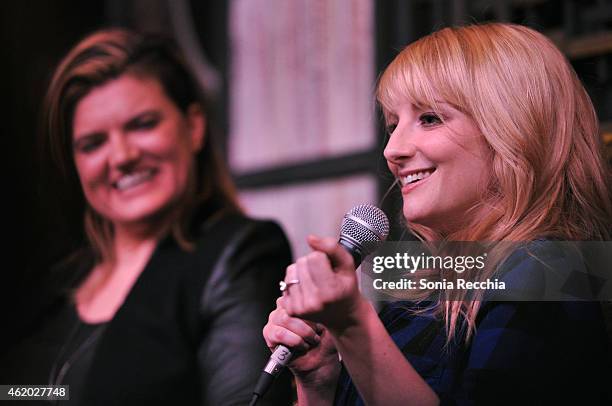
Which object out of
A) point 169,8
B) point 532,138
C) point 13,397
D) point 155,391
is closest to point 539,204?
point 532,138

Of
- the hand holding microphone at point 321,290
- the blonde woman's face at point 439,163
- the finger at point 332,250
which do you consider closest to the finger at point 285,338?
the hand holding microphone at point 321,290

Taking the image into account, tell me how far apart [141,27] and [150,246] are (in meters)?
1.15

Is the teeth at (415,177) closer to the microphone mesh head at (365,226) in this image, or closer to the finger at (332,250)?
the microphone mesh head at (365,226)

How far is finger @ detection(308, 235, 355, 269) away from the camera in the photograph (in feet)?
2.83

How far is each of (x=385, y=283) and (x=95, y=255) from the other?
742mm

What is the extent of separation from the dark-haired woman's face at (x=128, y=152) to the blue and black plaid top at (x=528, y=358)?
2.64 feet

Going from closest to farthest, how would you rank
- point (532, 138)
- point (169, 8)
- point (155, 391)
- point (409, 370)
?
point (409, 370)
point (532, 138)
point (155, 391)
point (169, 8)

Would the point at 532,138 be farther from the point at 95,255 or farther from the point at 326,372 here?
the point at 95,255

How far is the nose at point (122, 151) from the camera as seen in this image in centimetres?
164

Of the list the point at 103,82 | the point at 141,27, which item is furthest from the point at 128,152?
the point at 141,27

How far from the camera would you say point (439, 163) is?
3.55 feet

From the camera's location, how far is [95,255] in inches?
67.3

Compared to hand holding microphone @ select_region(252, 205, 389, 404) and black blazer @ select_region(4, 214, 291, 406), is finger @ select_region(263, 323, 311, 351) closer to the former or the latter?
hand holding microphone @ select_region(252, 205, 389, 404)

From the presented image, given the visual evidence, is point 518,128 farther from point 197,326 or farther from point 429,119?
point 197,326
